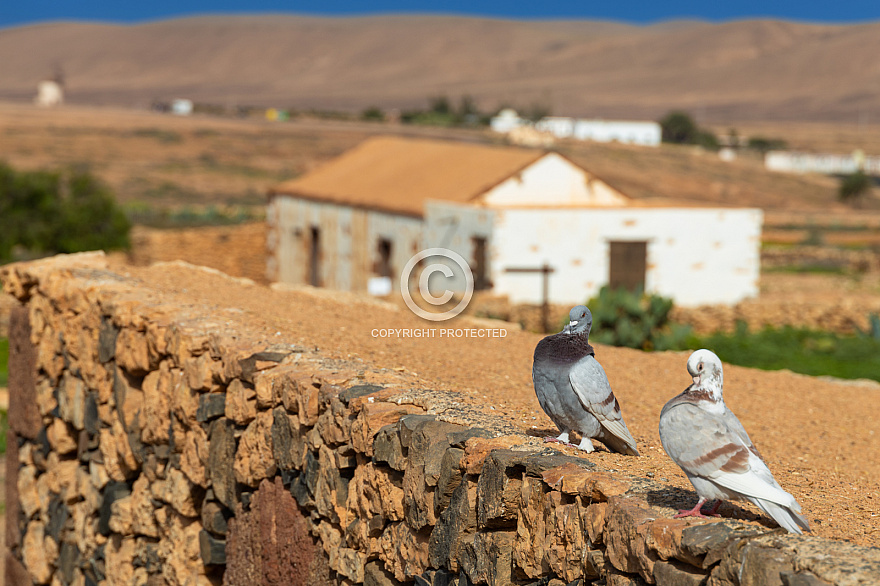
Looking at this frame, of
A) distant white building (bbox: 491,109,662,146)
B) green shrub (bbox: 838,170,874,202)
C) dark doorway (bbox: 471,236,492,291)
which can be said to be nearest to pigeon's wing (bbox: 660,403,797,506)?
dark doorway (bbox: 471,236,492,291)

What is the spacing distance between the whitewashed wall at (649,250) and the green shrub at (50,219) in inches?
Result: 460

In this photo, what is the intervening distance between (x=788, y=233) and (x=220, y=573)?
128 ft

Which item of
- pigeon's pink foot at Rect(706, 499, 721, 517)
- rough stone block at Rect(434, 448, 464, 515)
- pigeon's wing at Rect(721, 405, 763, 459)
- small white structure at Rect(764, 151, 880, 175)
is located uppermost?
small white structure at Rect(764, 151, 880, 175)

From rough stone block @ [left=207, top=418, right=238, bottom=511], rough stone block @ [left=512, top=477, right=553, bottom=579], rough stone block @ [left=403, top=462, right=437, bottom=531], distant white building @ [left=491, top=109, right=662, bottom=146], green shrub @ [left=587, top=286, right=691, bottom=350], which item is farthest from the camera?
distant white building @ [left=491, top=109, right=662, bottom=146]

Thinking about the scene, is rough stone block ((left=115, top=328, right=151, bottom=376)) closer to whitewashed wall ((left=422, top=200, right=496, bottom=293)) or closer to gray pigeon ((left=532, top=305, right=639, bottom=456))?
gray pigeon ((left=532, top=305, right=639, bottom=456))

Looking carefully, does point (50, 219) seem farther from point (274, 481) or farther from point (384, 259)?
point (274, 481)

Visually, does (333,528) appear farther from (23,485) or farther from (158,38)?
(158,38)

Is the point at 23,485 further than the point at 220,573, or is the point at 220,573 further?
the point at 23,485

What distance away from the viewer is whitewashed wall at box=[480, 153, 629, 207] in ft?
65.3

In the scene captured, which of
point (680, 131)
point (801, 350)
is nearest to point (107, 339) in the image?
point (801, 350)

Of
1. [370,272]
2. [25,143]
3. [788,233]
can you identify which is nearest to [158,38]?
[25,143]

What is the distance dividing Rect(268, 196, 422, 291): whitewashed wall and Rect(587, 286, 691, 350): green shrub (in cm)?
568

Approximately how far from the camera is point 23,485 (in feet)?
27.9

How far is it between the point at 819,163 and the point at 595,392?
7861cm
